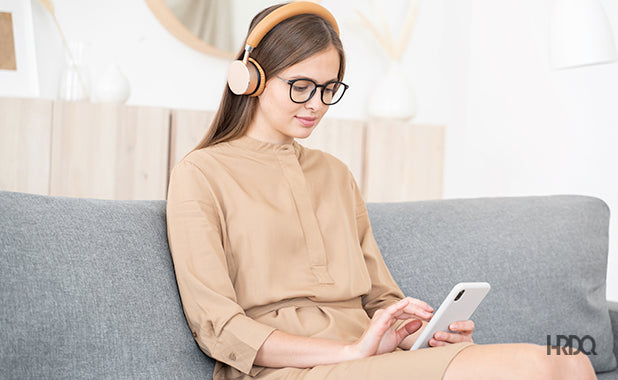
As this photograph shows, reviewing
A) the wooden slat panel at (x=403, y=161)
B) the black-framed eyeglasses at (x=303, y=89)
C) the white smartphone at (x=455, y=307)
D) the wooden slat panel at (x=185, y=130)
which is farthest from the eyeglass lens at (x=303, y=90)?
the wooden slat panel at (x=403, y=161)

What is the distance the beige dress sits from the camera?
1277 millimetres

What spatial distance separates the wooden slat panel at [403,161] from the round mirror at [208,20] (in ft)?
2.52

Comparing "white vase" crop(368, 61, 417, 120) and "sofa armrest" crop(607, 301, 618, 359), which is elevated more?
"white vase" crop(368, 61, 417, 120)

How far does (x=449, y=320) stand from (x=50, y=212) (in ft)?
2.67

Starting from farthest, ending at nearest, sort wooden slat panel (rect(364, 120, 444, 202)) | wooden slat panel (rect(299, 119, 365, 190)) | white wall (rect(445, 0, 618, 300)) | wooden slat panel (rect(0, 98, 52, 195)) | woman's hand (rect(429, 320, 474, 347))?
wooden slat panel (rect(364, 120, 444, 202)) → wooden slat panel (rect(299, 119, 365, 190)) → white wall (rect(445, 0, 618, 300)) → wooden slat panel (rect(0, 98, 52, 195)) → woman's hand (rect(429, 320, 474, 347))

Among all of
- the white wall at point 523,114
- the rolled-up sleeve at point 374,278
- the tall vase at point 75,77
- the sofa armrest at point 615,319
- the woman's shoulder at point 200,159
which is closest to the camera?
the woman's shoulder at point 200,159

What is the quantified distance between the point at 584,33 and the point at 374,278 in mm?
1166

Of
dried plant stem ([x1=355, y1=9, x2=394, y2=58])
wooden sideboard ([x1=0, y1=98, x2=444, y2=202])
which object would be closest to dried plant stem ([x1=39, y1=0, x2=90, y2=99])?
wooden sideboard ([x1=0, y1=98, x2=444, y2=202])

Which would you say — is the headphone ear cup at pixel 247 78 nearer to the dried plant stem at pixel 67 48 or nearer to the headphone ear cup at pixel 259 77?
the headphone ear cup at pixel 259 77

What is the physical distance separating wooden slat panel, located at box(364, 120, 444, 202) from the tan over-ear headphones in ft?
5.36

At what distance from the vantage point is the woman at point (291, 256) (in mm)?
1211

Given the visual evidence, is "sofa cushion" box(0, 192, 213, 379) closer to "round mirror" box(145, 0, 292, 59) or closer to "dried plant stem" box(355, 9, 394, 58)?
"round mirror" box(145, 0, 292, 59)

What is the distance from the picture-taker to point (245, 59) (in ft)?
4.85

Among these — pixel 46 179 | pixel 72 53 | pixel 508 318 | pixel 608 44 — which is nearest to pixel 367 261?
pixel 508 318
